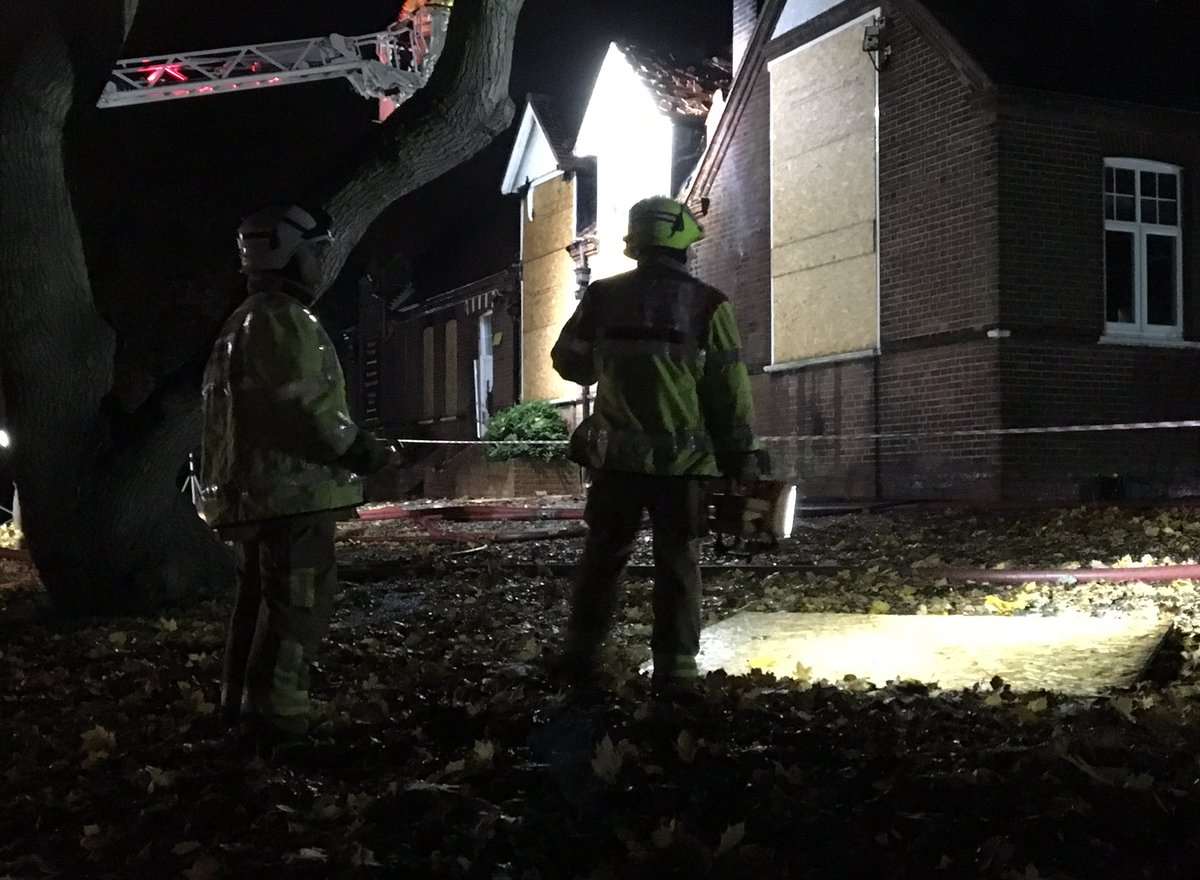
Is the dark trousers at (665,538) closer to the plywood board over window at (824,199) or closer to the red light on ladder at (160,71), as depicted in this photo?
the plywood board over window at (824,199)

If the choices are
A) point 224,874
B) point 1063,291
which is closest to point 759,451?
point 224,874

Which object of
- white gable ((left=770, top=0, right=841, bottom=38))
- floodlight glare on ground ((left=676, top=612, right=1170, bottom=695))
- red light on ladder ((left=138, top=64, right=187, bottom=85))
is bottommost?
floodlight glare on ground ((left=676, top=612, right=1170, bottom=695))

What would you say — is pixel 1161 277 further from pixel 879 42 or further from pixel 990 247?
pixel 879 42

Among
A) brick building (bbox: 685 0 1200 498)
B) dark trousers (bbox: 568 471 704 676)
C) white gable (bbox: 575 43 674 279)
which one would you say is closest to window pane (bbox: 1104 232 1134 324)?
brick building (bbox: 685 0 1200 498)

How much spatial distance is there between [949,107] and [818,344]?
325 centimetres

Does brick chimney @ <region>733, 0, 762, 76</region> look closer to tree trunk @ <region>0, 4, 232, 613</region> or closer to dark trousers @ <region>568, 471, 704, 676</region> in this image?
tree trunk @ <region>0, 4, 232, 613</region>

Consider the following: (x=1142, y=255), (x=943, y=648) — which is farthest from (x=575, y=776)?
(x=1142, y=255)

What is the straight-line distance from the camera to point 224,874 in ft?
9.71

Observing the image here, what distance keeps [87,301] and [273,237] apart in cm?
363

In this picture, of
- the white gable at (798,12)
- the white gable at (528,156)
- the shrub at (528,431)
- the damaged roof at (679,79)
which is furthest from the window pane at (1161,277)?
the white gable at (528,156)

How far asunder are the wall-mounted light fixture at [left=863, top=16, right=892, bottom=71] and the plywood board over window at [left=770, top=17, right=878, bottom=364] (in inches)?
8.5

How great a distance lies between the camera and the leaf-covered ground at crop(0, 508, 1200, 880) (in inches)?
113

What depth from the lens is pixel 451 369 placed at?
99.3ft

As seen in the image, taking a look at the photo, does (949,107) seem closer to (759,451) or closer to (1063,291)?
(1063,291)
